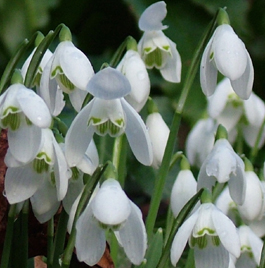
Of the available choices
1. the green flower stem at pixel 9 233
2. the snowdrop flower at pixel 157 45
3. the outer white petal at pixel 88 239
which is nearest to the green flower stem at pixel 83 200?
the outer white petal at pixel 88 239

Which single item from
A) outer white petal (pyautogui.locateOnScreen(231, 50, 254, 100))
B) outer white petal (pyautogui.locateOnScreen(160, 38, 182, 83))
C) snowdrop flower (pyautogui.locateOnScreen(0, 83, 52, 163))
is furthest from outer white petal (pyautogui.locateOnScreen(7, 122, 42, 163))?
outer white petal (pyautogui.locateOnScreen(160, 38, 182, 83))

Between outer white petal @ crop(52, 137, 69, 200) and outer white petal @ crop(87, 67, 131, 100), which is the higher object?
outer white petal @ crop(87, 67, 131, 100)

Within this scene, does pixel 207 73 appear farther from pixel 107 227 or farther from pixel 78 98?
pixel 107 227

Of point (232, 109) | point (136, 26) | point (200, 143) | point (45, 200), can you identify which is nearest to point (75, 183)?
point (45, 200)

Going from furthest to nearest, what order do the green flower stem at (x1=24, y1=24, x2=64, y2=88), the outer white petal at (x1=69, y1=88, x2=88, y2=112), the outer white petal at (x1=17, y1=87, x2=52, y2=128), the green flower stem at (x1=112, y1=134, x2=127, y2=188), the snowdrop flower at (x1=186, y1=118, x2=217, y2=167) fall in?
the snowdrop flower at (x1=186, y1=118, x2=217, y2=167)
the green flower stem at (x1=112, y1=134, x2=127, y2=188)
the outer white petal at (x1=69, y1=88, x2=88, y2=112)
the green flower stem at (x1=24, y1=24, x2=64, y2=88)
the outer white petal at (x1=17, y1=87, x2=52, y2=128)

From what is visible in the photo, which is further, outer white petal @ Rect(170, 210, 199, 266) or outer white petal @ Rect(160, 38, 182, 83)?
outer white petal @ Rect(160, 38, 182, 83)

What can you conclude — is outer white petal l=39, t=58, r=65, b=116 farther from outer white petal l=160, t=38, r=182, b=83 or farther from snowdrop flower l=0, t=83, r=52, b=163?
outer white petal l=160, t=38, r=182, b=83
